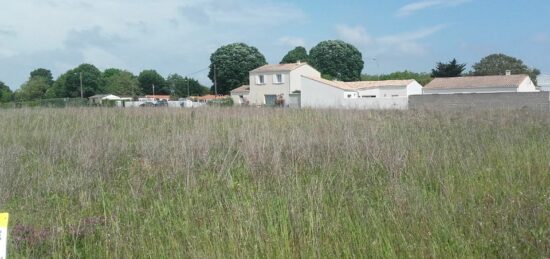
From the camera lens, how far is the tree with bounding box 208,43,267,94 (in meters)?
67.8

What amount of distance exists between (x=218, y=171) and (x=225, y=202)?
1445 millimetres

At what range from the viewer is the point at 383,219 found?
3490 millimetres

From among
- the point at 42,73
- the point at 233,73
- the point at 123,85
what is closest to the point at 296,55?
the point at 233,73

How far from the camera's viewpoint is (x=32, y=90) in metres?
77.2

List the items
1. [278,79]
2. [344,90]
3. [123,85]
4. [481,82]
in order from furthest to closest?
[123,85] < [278,79] < [481,82] < [344,90]

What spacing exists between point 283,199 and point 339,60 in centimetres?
7199

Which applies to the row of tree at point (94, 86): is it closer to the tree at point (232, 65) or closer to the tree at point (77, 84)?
the tree at point (77, 84)

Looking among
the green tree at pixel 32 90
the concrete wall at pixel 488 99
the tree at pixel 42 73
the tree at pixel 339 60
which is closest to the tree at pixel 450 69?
the tree at pixel 339 60

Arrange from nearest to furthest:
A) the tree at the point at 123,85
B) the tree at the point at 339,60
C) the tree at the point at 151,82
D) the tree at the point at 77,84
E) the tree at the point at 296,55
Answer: the tree at the point at 339,60 < the tree at the point at 123,85 < the tree at the point at 296,55 < the tree at the point at 77,84 < the tree at the point at 151,82

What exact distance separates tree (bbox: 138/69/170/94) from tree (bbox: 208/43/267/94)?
29473 millimetres

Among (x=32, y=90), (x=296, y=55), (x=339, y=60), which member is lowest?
(x=32, y=90)

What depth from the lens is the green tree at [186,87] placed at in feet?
283

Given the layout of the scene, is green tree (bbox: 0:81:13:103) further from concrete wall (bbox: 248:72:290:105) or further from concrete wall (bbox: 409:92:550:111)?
concrete wall (bbox: 409:92:550:111)

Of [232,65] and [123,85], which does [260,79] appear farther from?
[123,85]
